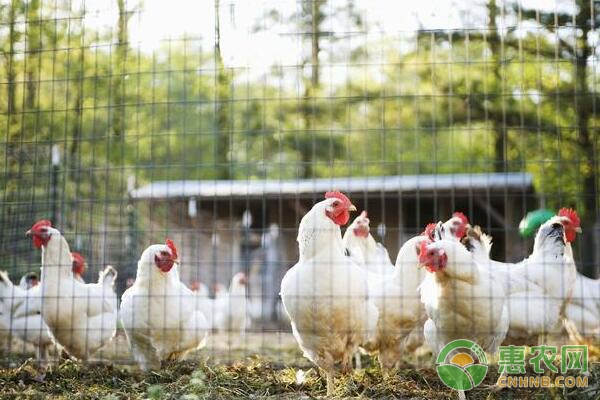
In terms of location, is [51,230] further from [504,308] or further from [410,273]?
[504,308]

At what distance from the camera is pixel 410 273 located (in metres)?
6.70

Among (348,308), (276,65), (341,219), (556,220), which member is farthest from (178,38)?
(556,220)

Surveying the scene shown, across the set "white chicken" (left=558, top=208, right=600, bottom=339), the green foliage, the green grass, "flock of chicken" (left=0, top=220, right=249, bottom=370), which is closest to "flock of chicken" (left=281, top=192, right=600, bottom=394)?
the green grass

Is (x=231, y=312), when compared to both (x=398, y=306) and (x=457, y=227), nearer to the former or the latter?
(x=398, y=306)

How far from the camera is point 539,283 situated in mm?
6676

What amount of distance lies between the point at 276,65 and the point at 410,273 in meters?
2.51

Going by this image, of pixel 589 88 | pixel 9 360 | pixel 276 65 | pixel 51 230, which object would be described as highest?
pixel 589 88

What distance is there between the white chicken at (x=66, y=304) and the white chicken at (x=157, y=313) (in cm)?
56

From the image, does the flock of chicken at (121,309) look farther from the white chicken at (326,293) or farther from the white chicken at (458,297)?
the white chicken at (458,297)

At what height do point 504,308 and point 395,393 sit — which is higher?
point 504,308

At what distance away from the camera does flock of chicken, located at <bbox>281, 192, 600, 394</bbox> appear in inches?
218

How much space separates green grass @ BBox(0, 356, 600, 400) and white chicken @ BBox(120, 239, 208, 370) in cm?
21

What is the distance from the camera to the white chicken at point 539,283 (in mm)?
6453

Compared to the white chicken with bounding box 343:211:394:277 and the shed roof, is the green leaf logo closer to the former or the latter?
the white chicken with bounding box 343:211:394:277
